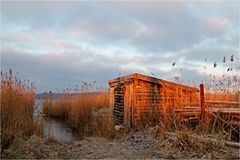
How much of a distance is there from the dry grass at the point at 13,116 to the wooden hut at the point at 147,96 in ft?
10.8

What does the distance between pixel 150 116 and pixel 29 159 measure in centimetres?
505

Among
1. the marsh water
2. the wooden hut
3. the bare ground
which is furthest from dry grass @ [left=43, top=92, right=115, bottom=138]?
the bare ground

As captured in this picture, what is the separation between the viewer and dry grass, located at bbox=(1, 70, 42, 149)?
19.3ft

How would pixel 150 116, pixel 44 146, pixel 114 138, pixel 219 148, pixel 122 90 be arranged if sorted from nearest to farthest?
pixel 219 148 → pixel 44 146 → pixel 114 138 → pixel 150 116 → pixel 122 90

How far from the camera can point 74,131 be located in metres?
11.5

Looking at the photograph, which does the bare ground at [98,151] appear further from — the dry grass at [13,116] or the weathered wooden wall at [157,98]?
the weathered wooden wall at [157,98]

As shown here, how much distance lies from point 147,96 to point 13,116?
491 cm

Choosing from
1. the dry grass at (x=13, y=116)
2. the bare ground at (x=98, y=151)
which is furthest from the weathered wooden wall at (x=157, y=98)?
the dry grass at (x=13, y=116)

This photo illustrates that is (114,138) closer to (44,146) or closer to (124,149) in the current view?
(124,149)

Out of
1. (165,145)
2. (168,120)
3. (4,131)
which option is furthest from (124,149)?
(4,131)

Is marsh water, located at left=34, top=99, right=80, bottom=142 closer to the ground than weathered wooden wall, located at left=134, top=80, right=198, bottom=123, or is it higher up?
closer to the ground

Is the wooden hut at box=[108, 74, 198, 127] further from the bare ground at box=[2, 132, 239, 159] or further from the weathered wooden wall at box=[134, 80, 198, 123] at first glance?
the bare ground at box=[2, 132, 239, 159]

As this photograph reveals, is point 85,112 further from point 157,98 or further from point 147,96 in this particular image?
point 157,98

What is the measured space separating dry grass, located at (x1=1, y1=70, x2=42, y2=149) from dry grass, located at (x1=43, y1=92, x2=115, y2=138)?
263 cm
